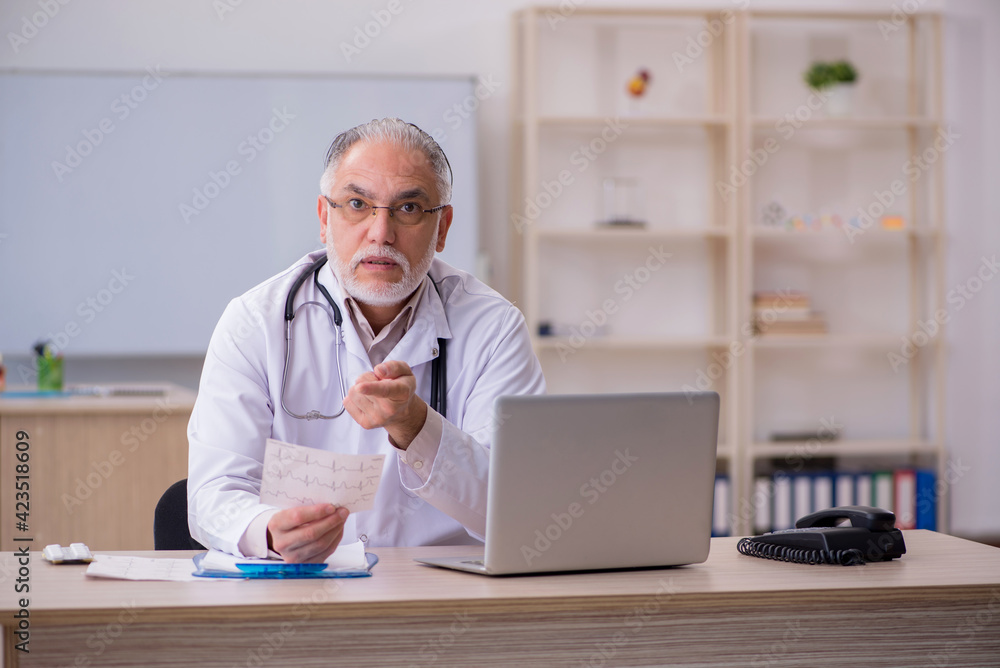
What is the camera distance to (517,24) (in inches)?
171

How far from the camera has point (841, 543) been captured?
57.4 inches

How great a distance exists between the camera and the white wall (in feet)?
13.8

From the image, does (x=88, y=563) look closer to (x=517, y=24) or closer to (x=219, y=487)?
(x=219, y=487)

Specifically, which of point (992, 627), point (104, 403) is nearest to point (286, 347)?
point (992, 627)

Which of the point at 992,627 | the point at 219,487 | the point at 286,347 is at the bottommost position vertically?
the point at 992,627

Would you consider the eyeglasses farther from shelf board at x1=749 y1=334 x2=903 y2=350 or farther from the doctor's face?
shelf board at x1=749 y1=334 x2=903 y2=350

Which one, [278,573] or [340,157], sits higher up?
[340,157]

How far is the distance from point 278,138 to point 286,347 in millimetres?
2572

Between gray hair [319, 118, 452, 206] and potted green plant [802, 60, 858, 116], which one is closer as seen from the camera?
gray hair [319, 118, 452, 206]

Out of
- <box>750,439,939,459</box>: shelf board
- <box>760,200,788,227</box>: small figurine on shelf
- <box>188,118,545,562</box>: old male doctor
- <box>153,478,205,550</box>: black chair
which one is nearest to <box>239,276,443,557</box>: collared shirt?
<box>188,118,545,562</box>: old male doctor

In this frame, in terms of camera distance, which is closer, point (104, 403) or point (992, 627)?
point (992, 627)

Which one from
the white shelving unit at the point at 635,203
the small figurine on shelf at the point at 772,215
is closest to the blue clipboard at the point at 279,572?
the white shelving unit at the point at 635,203

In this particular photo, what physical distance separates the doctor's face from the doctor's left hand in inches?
15.6

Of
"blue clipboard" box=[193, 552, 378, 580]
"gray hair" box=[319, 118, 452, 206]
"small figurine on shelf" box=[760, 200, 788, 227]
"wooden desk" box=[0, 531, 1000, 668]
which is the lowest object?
"wooden desk" box=[0, 531, 1000, 668]
